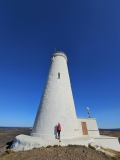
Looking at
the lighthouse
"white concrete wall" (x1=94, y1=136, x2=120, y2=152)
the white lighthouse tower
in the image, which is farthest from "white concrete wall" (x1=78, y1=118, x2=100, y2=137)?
the white lighthouse tower

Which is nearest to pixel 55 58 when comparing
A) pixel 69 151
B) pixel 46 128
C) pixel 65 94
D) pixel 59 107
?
pixel 65 94

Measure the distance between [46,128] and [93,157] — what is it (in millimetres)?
4007

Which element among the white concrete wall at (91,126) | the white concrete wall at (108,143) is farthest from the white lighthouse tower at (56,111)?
the white concrete wall at (91,126)

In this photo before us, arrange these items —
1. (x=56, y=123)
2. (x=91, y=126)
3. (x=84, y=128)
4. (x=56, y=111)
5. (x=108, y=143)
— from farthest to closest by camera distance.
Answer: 1. (x=91, y=126)
2. (x=84, y=128)
3. (x=108, y=143)
4. (x=56, y=111)
5. (x=56, y=123)

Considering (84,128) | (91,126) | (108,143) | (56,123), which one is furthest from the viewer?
(91,126)

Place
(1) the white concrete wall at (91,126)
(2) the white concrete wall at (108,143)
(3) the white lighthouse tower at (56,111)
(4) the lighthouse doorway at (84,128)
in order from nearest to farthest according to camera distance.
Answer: (3) the white lighthouse tower at (56,111) < (2) the white concrete wall at (108,143) < (4) the lighthouse doorway at (84,128) < (1) the white concrete wall at (91,126)

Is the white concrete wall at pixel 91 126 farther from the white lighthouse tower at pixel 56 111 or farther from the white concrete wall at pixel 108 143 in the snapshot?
the white lighthouse tower at pixel 56 111

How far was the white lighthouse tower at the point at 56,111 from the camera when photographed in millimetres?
8766

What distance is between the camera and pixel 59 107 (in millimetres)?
9359

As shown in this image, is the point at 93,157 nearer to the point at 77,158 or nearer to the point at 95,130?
the point at 77,158

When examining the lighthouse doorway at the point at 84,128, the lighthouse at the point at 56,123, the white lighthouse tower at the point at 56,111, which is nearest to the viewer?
the lighthouse at the point at 56,123

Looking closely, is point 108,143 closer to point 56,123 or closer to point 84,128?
point 84,128

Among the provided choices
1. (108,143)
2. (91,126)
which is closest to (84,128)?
(91,126)

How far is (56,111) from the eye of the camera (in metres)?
9.20
